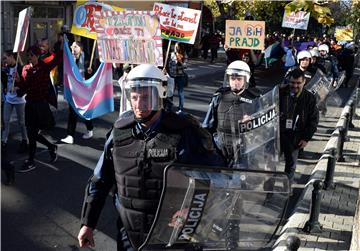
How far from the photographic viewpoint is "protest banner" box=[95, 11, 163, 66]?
7.37m

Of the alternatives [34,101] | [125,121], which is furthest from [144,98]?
[34,101]

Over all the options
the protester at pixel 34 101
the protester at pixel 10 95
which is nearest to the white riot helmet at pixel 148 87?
the protester at pixel 34 101

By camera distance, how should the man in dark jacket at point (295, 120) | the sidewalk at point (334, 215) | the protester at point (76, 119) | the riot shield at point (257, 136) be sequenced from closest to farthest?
the sidewalk at point (334, 215)
the riot shield at point (257, 136)
the man in dark jacket at point (295, 120)
the protester at point (76, 119)

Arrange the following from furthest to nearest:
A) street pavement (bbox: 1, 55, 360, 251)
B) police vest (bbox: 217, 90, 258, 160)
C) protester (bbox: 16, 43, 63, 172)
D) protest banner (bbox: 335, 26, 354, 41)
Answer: protest banner (bbox: 335, 26, 354, 41) < protester (bbox: 16, 43, 63, 172) < police vest (bbox: 217, 90, 258, 160) < street pavement (bbox: 1, 55, 360, 251)

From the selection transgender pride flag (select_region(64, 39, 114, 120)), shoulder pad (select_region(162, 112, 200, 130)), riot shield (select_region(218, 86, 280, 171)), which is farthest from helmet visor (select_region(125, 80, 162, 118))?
transgender pride flag (select_region(64, 39, 114, 120))

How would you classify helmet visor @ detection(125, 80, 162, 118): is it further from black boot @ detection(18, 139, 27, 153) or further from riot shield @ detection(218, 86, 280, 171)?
black boot @ detection(18, 139, 27, 153)

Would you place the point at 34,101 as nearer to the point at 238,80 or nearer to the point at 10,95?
the point at 10,95

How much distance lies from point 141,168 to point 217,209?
2.00 feet

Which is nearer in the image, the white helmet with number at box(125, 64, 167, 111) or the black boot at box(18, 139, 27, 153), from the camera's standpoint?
the white helmet with number at box(125, 64, 167, 111)

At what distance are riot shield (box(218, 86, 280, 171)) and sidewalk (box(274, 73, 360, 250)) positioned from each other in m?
0.68

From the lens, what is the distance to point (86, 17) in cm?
903

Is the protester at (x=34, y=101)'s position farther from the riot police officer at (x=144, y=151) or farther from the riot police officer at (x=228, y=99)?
the riot police officer at (x=144, y=151)

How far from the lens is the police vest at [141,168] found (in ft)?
9.51

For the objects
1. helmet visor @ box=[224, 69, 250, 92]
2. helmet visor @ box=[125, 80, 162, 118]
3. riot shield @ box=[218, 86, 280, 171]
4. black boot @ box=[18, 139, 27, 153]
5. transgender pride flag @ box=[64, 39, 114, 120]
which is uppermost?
helmet visor @ box=[125, 80, 162, 118]
